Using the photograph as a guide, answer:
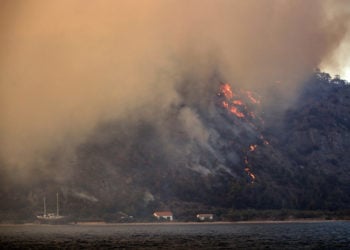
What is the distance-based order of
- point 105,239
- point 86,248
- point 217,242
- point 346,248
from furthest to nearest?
point 105,239 < point 217,242 < point 86,248 < point 346,248

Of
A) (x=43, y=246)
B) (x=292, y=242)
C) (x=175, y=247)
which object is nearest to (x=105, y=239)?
(x=43, y=246)

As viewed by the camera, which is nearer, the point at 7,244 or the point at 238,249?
the point at 238,249

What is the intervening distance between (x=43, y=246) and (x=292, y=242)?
5824cm

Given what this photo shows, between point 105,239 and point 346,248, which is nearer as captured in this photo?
point 346,248

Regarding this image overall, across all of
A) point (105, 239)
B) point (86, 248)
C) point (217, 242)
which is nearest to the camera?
point (86, 248)

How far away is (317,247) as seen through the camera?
485 ft

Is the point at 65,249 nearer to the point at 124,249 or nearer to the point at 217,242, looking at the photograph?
the point at 124,249

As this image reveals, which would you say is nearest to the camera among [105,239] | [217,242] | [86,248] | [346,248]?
[346,248]

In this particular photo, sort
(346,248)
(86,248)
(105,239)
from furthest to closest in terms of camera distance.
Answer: (105,239), (86,248), (346,248)

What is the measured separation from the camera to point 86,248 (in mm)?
154375

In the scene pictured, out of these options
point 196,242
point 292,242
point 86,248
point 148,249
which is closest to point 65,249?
point 86,248

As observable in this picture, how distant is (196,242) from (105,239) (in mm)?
29590

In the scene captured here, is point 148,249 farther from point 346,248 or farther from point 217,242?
point 346,248

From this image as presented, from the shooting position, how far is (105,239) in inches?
7323
